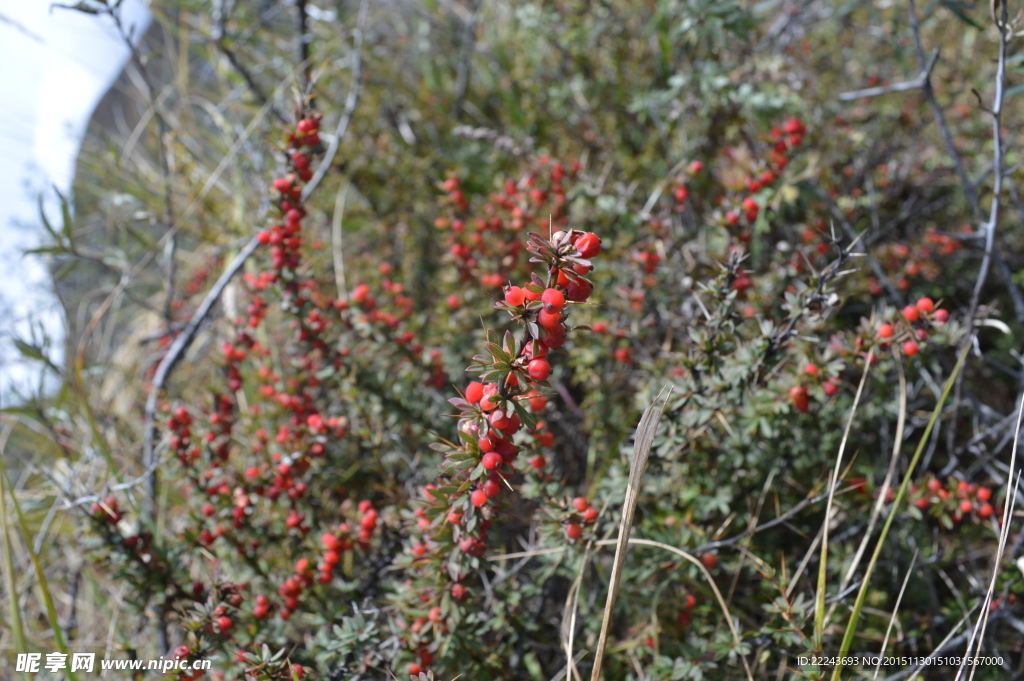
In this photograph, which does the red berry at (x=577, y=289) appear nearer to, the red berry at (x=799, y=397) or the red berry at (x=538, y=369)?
the red berry at (x=538, y=369)

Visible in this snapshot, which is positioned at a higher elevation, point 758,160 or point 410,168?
point 410,168

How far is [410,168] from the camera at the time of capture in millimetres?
2977

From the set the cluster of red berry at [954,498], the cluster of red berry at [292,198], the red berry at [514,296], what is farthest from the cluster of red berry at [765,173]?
the cluster of red berry at [292,198]

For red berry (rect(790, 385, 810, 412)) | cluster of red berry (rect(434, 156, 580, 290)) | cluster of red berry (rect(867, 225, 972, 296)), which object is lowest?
red berry (rect(790, 385, 810, 412))

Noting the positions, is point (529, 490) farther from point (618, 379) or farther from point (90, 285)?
point (90, 285)

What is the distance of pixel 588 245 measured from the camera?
1.05 metres

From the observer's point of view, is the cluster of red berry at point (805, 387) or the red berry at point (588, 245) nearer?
the red berry at point (588, 245)

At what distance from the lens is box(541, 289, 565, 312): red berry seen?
3.36 feet

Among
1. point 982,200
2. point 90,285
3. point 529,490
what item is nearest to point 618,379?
point 529,490

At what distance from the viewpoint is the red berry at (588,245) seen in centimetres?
105

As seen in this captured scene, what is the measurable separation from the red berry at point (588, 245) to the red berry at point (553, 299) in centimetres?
8

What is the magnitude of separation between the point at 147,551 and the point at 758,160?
220 cm

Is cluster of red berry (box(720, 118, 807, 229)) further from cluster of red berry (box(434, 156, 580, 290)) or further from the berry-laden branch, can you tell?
the berry-laden branch

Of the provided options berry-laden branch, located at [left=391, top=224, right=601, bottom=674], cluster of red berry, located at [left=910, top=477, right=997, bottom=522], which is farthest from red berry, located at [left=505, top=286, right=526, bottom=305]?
cluster of red berry, located at [left=910, top=477, right=997, bottom=522]
